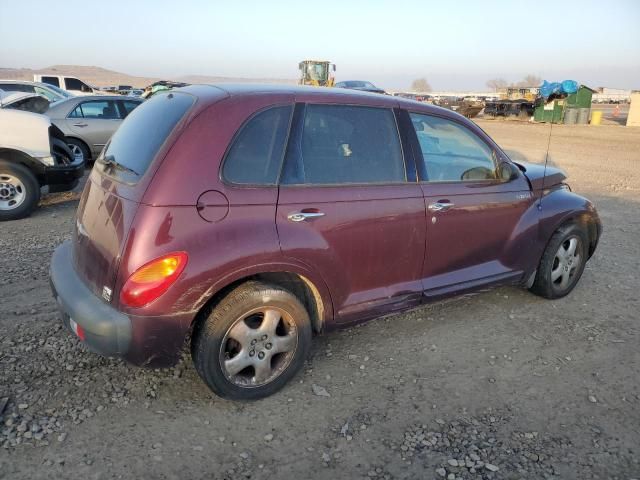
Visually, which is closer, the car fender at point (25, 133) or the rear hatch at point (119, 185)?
the rear hatch at point (119, 185)

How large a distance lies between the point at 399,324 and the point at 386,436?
4.50ft

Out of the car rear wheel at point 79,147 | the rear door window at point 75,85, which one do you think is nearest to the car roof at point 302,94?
the car rear wheel at point 79,147

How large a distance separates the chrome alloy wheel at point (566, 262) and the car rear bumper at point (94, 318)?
3543 mm

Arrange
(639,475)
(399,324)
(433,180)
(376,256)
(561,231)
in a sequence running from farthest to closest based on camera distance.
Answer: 1. (561,231)
2. (399,324)
3. (433,180)
4. (376,256)
5. (639,475)

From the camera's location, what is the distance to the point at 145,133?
118 inches

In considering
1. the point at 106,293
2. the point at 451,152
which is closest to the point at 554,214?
the point at 451,152

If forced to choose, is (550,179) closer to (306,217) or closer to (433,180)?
(433,180)

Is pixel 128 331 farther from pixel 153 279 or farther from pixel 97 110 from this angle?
pixel 97 110

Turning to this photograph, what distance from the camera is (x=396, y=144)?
3396mm

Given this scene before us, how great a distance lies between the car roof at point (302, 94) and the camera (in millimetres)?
2957

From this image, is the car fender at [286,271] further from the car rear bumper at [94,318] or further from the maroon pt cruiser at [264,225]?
the car rear bumper at [94,318]

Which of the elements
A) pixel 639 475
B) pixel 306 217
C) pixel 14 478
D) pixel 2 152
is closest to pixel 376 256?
pixel 306 217

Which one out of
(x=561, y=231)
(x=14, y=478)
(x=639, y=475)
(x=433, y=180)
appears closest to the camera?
(x=14, y=478)

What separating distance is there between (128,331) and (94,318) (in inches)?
8.2
